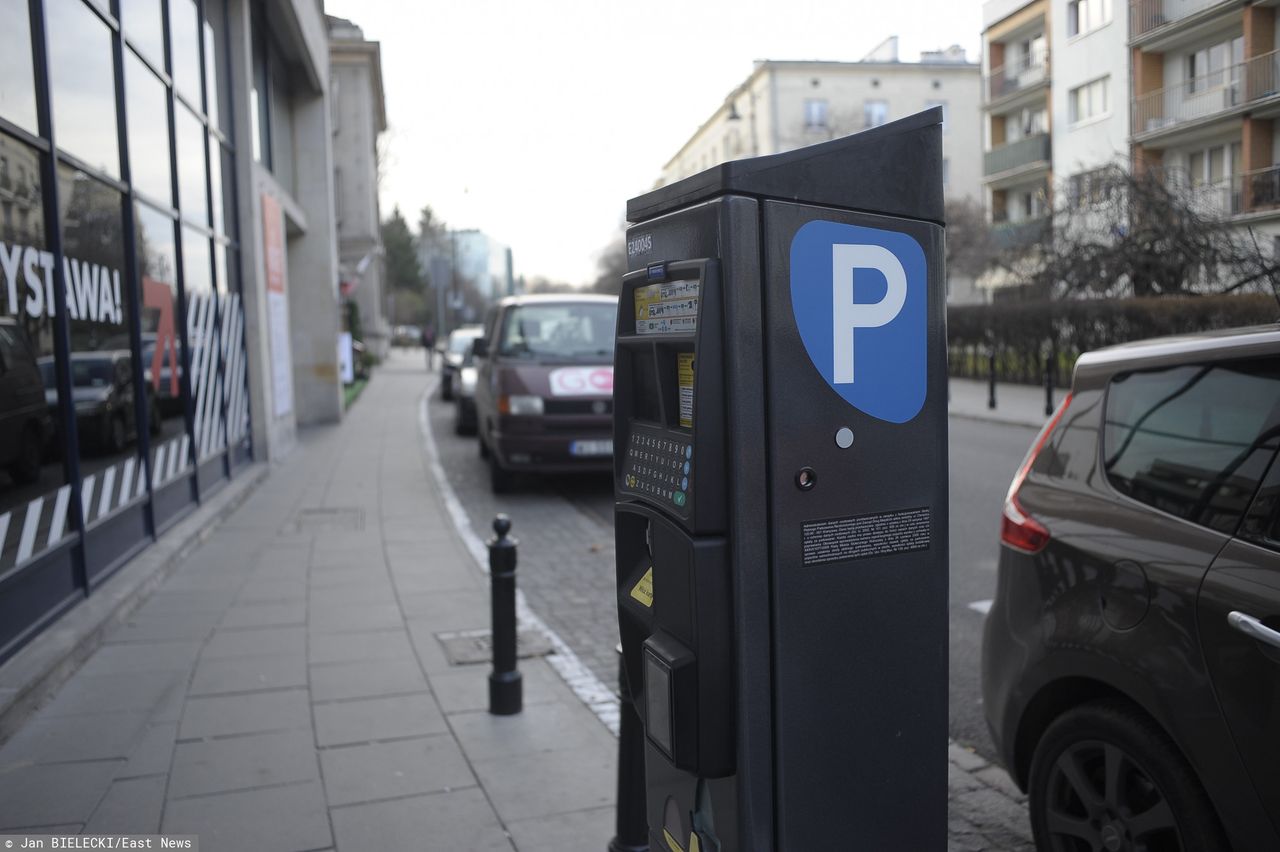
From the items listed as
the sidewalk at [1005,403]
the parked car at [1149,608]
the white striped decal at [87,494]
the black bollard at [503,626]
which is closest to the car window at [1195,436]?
the parked car at [1149,608]

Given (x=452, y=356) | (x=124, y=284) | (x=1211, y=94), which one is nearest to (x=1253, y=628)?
(x=1211, y=94)

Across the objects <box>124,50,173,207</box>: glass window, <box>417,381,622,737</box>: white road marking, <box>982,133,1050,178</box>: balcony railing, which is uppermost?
<box>982,133,1050,178</box>: balcony railing

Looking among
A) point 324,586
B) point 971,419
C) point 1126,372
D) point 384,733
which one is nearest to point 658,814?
point 1126,372

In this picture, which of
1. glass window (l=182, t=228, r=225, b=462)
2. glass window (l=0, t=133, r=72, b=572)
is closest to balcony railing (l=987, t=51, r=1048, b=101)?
glass window (l=182, t=228, r=225, b=462)

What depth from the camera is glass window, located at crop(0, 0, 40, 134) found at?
519 cm

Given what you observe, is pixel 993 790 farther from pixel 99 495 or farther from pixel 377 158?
pixel 377 158

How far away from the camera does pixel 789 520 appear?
216 cm

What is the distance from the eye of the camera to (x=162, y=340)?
27.7 ft

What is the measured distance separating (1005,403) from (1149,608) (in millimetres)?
17413

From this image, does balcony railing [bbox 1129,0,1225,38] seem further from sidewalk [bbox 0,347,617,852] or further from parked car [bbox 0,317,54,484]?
parked car [bbox 0,317,54,484]

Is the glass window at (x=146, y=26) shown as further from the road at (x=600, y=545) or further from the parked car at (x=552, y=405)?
the road at (x=600, y=545)

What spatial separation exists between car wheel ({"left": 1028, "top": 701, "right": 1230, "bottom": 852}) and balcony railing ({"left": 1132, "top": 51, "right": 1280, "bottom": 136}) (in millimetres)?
2699

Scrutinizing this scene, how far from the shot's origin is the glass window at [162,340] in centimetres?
789

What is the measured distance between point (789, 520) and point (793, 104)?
144 feet
